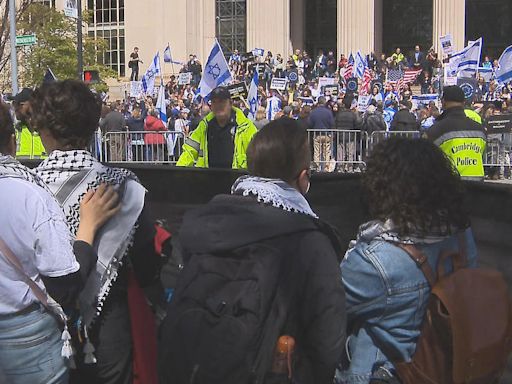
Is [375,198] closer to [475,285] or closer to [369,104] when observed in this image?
[475,285]

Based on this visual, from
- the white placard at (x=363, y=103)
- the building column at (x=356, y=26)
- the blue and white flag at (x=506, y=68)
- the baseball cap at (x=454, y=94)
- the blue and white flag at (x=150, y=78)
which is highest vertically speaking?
the building column at (x=356, y=26)

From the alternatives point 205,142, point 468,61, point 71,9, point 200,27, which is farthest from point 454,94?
point 200,27

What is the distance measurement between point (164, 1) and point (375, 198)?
41.4 metres

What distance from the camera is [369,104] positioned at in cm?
2373

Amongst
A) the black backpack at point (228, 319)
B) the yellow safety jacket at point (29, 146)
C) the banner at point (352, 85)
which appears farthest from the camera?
the banner at point (352, 85)

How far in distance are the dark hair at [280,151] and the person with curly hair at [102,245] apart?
63 cm

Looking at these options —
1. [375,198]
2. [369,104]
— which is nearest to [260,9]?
[369,104]

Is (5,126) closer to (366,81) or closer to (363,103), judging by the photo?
(363,103)

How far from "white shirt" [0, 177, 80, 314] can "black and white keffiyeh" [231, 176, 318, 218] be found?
0.68 meters

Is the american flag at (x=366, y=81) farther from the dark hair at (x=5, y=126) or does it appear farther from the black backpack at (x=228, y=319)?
the black backpack at (x=228, y=319)

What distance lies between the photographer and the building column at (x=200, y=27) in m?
42.3

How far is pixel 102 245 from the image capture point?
3305 mm

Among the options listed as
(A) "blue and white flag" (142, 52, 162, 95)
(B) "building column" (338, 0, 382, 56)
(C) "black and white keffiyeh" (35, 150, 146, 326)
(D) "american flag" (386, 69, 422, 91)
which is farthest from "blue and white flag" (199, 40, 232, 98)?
(B) "building column" (338, 0, 382, 56)

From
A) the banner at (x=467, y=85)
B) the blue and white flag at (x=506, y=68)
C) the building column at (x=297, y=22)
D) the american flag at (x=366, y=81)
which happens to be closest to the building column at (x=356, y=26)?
the building column at (x=297, y=22)
